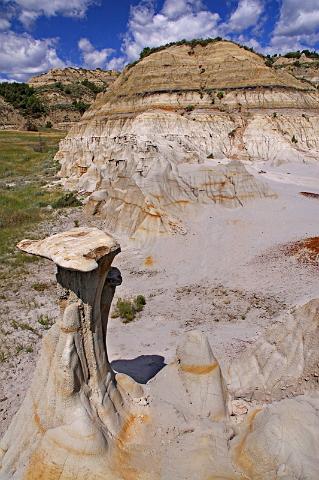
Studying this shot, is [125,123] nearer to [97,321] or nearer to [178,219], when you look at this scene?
[178,219]

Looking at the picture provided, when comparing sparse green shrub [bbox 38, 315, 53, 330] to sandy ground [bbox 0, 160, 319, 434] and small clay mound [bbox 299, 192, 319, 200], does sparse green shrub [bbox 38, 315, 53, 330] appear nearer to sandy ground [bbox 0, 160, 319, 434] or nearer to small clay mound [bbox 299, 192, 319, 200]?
sandy ground [bbox 0, 160, 319, 434]

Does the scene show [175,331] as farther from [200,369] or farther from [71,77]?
[71,77]

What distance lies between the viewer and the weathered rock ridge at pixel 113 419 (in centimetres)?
403

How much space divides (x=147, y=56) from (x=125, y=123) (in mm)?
11043

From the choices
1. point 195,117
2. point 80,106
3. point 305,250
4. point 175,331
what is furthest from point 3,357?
point 80,106

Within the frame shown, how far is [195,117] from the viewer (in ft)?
108

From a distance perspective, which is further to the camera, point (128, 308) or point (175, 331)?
point (128, 308)

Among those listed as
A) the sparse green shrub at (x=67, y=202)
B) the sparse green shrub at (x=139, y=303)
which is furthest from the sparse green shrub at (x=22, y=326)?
the sparse green shrub at (x=67, y=202)

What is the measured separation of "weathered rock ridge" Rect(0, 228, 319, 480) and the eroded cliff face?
48.7 ft

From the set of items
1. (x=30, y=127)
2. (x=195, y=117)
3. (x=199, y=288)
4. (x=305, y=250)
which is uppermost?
(x=30, y=127)

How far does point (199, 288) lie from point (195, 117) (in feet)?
78.4

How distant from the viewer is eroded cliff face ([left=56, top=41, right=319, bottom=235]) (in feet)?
84.7

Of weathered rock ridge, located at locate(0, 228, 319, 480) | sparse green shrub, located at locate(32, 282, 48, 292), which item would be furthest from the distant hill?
weathered rock ridge, located at locate(0, 228, 319, 480)

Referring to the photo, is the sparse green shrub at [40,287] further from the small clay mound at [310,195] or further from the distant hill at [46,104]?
the distant hill at [46,104]
